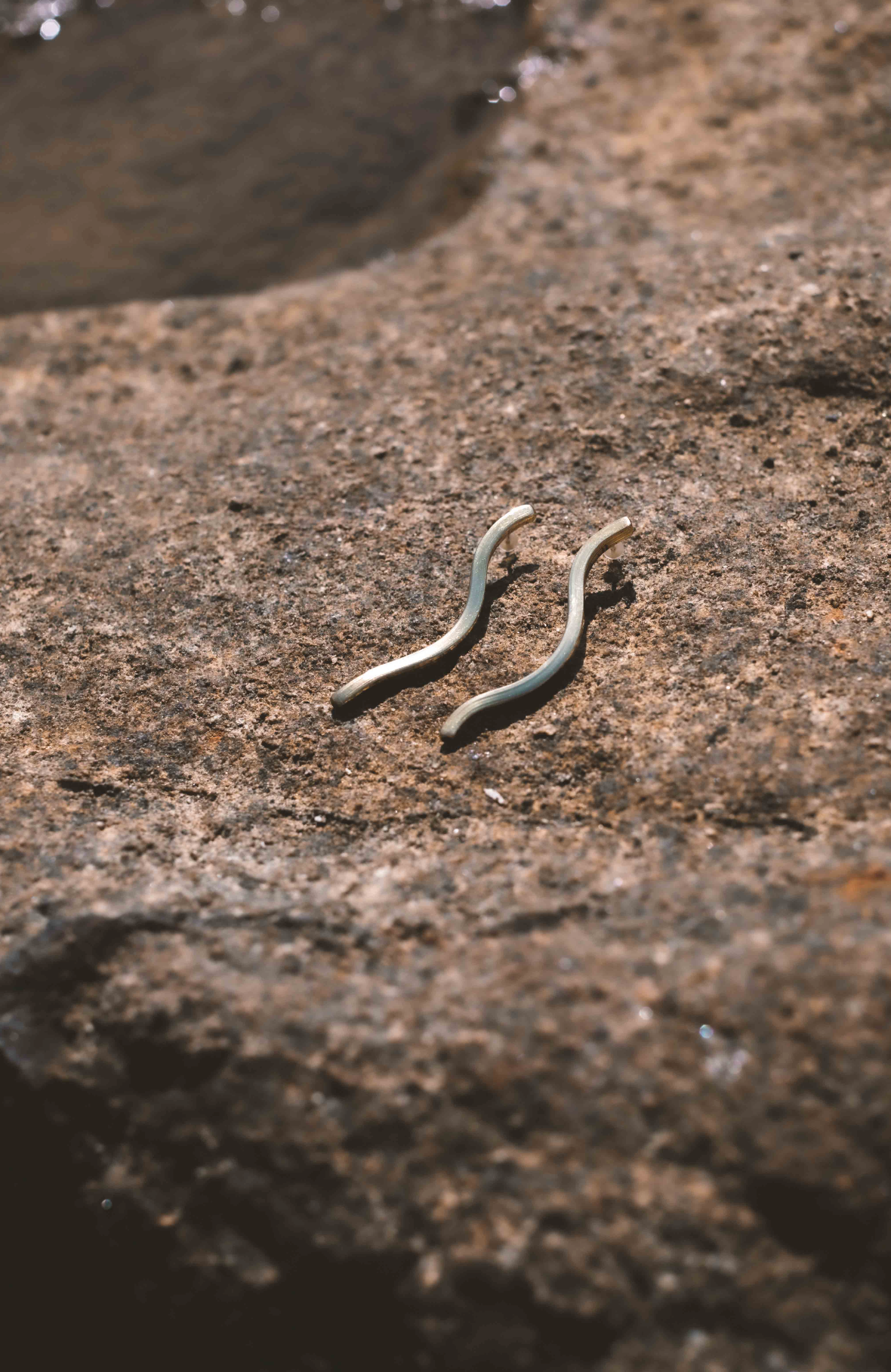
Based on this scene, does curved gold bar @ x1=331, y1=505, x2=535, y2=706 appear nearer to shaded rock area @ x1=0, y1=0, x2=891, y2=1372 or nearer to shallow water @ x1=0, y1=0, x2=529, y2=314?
shaded rock area @ x1=0, y1=0, x2=891, y2=1372

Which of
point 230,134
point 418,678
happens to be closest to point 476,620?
point 418,678

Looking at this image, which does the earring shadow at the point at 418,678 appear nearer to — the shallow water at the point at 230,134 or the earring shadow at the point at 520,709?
the earring shadow at the point at 520,709

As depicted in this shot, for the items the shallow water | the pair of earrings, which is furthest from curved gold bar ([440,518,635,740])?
the shallow water

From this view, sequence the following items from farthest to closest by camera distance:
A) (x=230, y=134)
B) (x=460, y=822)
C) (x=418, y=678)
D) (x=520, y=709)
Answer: (x=230, y=134) < (x=418, y=678) < (x=520, y=709) < (x=460, y=822)

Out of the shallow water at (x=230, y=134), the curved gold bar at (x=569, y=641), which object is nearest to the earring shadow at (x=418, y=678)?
the curved gold bar at (x=569, y=641)

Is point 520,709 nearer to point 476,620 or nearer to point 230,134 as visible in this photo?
point 476,620

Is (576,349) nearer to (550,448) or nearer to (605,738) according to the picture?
(550,448)

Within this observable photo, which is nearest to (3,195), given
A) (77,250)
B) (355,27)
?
(77,250)
